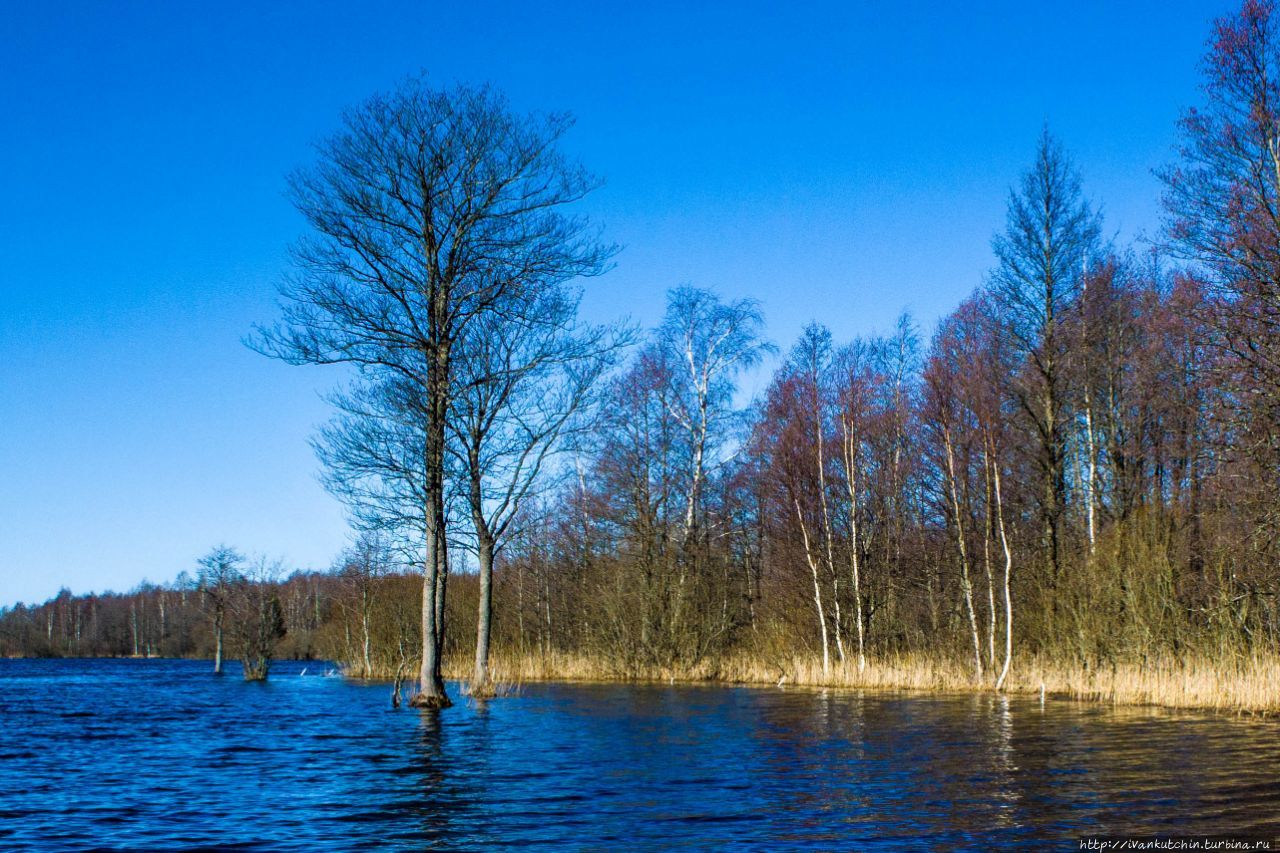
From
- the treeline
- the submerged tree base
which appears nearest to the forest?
the submerged tree base

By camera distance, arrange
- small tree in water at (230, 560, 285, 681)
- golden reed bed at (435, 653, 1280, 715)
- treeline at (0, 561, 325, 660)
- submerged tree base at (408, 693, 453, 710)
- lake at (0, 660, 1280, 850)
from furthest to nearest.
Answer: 1. treeline at (0, 561, 325, 660)
2. small tree in water at (230, 560, 285, 681)
3. submerged tree base at (408, 693, 453, 710)
4. golden reed bed at (435, 653, 1280, 715)
5. lake at (0, 660, 1280, 850)

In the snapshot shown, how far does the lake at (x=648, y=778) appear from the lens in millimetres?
8492

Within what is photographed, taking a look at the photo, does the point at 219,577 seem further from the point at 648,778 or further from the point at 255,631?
the point at 648,778

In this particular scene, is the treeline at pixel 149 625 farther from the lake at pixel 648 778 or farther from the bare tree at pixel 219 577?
the lake at pixel 648 778

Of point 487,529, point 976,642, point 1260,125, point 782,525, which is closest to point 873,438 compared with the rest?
point 782,525

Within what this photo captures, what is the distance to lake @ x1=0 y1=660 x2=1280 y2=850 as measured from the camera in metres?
8.49

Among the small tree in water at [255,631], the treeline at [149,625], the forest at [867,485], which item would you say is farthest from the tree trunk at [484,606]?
the treeline at [149,625]

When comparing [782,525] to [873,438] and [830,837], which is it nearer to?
[873,438]

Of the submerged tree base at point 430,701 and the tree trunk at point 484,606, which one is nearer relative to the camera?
the submerged tree base at point 430,701

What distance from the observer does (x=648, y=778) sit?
38.1ft

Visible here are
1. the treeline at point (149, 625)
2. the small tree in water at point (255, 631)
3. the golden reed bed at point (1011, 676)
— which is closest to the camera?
the golden reed bed at point (1011, 676)

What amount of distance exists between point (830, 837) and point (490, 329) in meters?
17.6

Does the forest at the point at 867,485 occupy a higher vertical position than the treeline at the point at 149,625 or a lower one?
higher

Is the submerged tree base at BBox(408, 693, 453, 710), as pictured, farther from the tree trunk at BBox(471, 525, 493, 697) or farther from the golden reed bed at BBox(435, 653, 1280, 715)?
the golden reed bed at BBox(435, 653, 1280, 715)
